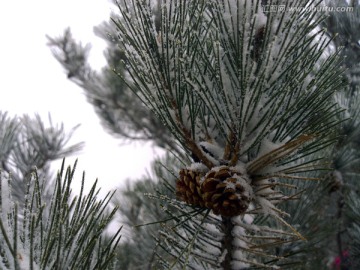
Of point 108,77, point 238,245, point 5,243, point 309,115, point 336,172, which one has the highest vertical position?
point 108,77

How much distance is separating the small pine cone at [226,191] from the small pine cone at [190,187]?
19mm

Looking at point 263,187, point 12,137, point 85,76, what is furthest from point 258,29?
point 85,76

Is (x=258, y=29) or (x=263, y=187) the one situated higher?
(x=258, y=29)

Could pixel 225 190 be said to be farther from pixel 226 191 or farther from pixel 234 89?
pixel 234 89

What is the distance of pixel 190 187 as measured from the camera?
1.51 feet

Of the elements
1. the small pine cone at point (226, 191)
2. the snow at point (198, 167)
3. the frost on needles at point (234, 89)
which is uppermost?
the frost on needles at point (234, 89)

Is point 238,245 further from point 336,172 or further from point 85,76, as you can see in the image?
point 85,76

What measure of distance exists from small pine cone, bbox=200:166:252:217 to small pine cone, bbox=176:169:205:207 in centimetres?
2

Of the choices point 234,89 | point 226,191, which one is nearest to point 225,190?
point 226,191

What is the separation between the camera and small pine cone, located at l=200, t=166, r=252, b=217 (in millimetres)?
424

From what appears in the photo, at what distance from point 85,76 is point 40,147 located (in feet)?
4.82

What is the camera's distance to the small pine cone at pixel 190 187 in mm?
458

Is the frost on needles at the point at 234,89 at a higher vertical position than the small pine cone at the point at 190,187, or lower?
higher

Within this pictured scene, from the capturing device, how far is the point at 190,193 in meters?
0.47
